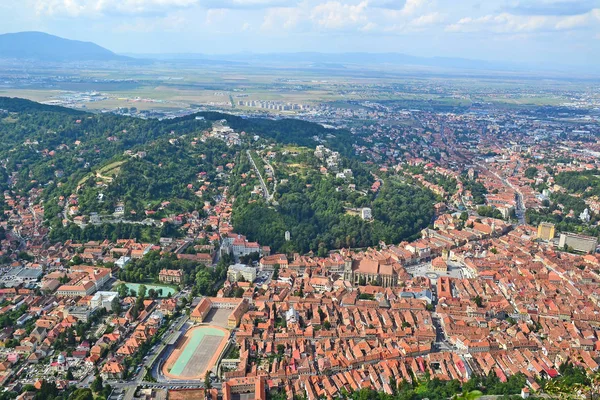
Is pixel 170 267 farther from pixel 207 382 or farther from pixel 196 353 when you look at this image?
pixel 207 382

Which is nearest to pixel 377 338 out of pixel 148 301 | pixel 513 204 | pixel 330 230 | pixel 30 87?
pixel 148 301

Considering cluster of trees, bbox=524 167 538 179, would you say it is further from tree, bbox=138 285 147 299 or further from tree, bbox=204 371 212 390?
tree, bbox=204 371 212 390

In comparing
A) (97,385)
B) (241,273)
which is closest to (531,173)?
(241,273)

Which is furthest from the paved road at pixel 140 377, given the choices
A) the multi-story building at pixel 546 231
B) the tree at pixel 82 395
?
the multi-story building at pixel 546 231

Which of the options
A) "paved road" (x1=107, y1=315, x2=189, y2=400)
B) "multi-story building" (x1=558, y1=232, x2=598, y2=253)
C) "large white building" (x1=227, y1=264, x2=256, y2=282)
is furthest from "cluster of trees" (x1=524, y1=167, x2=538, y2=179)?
"paved road" (x1=107, y1=315, x2=189, y2=400)

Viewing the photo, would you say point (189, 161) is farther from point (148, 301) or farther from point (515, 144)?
point (515, 144)

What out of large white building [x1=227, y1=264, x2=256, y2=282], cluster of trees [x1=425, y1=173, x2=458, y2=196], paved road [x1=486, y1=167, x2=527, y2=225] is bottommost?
paved road [x1=486, y1=167, x2=527, y2=225]
